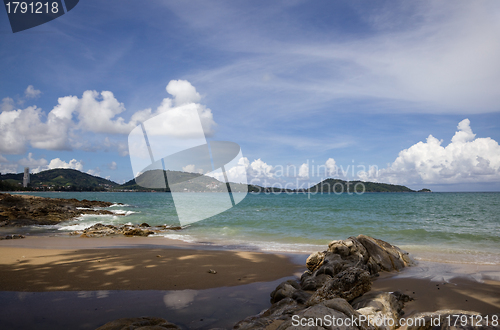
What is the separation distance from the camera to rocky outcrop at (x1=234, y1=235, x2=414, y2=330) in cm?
285

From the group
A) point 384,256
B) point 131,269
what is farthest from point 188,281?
point 384,256

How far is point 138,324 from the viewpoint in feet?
10.7

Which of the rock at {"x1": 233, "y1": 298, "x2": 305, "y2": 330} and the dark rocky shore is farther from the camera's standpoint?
the rock at {"x1": 233, "y1": 298, "x2": 305, "y2": 330}

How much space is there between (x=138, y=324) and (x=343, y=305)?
8.40 ft

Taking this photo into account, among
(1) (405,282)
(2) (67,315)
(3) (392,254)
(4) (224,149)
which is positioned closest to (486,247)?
(3) (392,254)

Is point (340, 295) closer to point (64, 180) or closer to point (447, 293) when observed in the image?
point (447, 293)

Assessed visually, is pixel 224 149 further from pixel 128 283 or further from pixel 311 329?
pixel 311 329

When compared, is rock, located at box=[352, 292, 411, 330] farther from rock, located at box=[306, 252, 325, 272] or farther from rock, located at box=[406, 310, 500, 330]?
rock, located at box=[306, 252, 325, 272]

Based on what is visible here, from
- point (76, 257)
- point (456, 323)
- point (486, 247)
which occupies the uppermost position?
point (456, 323)

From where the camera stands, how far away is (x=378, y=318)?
3408 mm

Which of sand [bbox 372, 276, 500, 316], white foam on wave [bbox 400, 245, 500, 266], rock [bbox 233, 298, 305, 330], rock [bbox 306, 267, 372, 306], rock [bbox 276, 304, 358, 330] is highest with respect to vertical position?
rock [bbox 276, 304, 358, 330]

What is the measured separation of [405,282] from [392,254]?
61.4 inches

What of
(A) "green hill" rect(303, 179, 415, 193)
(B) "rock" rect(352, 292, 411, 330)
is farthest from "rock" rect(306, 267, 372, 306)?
(A) "green hill" rect(303, 179, 415, 193)

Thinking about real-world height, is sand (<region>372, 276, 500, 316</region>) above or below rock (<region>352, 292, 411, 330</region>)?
below
